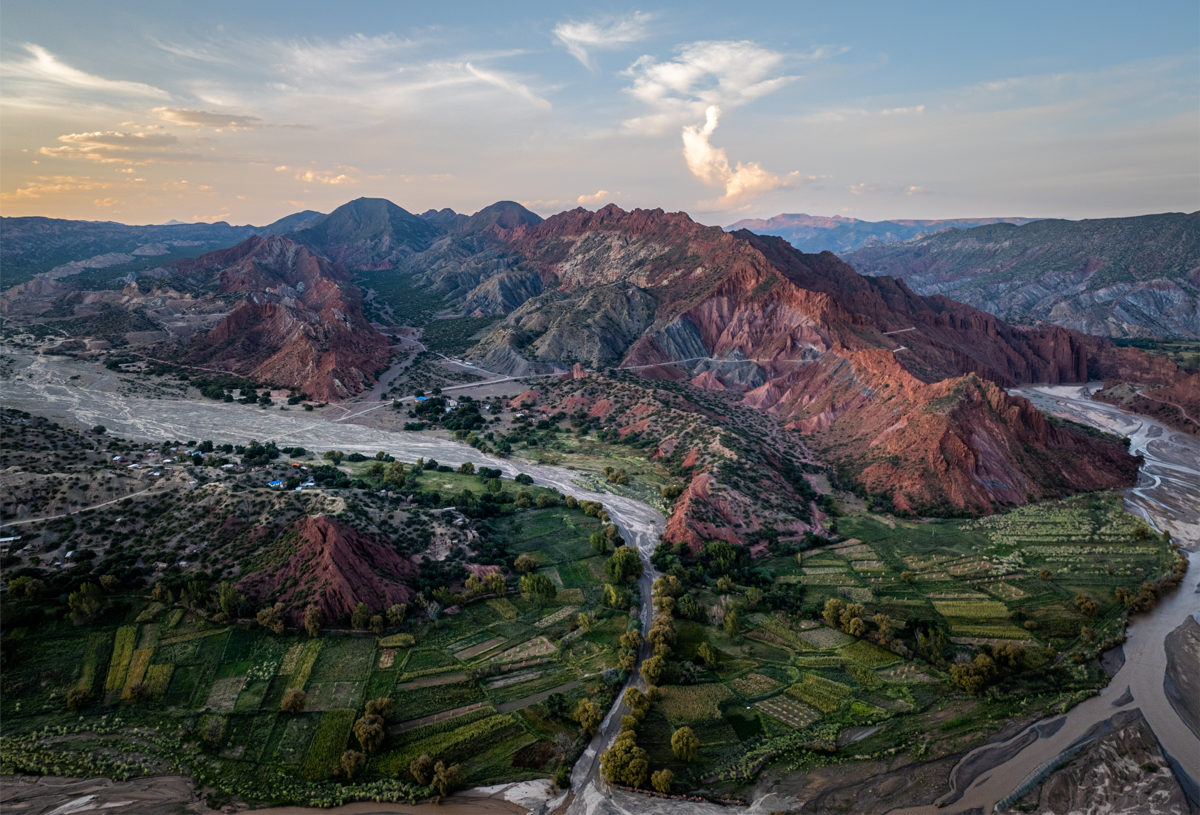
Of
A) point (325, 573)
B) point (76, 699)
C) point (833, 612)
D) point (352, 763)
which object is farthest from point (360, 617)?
point (833, 612)

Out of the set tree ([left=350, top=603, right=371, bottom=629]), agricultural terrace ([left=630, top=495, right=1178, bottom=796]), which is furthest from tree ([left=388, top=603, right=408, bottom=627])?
agricultural terrace ([left=630, top=495, right=1178, bottom=796])

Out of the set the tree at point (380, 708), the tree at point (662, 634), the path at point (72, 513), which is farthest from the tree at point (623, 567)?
the path at point (72, 513)

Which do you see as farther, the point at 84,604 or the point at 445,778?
the point at 84,604

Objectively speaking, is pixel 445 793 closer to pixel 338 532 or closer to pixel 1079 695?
pixel 338 532

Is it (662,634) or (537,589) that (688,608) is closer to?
(662,634)

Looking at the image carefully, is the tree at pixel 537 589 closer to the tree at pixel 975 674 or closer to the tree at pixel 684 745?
the tree at pixel 684 745

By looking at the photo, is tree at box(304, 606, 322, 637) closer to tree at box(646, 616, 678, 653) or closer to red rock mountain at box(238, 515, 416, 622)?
red rock mountain at box(238, 515, 416, 622)
